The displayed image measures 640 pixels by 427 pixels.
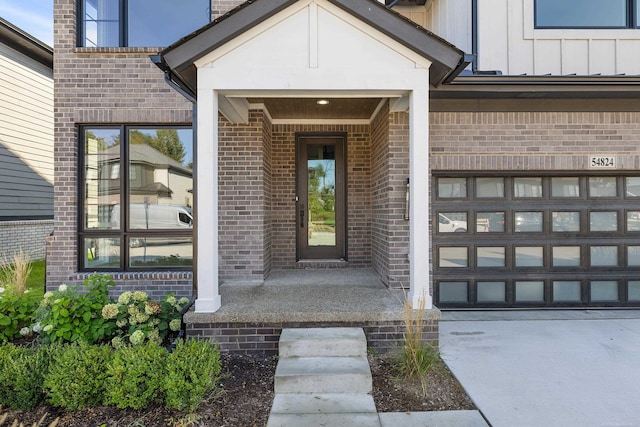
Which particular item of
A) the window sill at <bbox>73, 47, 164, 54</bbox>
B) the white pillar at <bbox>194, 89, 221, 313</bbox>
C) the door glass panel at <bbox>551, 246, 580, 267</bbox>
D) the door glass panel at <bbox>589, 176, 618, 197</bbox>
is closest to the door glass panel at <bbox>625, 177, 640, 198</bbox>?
the door glass panel at <bbox>589, 176, 618, 197</bbox>

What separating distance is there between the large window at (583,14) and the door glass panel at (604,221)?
2.83m

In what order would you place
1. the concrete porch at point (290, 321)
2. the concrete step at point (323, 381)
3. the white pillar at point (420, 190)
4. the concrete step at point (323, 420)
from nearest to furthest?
1. the concrete step at point (323, 420)
2. the concrete step at point (323, 381)
3. the concrete porch at point (290, 321)
4. the white pillar at point (420, 190)

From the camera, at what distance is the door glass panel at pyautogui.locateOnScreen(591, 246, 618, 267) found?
6.00m

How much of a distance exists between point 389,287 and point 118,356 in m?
3.29

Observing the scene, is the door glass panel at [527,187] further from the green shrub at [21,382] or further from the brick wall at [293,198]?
the green shrub at [21,382]

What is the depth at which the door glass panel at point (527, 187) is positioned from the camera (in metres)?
5.99

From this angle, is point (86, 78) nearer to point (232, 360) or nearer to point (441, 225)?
point (232, 360)

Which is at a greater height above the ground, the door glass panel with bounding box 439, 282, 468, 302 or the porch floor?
the porch floor

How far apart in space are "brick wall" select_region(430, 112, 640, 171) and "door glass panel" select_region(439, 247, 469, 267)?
1.27 metres

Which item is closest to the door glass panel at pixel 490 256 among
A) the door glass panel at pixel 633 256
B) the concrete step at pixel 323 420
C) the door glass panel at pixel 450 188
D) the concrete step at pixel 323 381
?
the door glass panel at pixel 450 188

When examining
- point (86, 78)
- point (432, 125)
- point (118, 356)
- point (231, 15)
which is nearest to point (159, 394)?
point (118, 356)

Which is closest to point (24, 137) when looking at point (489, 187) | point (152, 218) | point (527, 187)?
point (152, 218)

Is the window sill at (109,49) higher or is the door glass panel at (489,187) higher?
the window sill at (109,49)

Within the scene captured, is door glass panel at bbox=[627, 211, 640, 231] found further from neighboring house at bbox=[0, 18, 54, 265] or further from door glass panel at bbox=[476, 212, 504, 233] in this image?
neighboring house at bbox=[0, 18, 54, 265]
